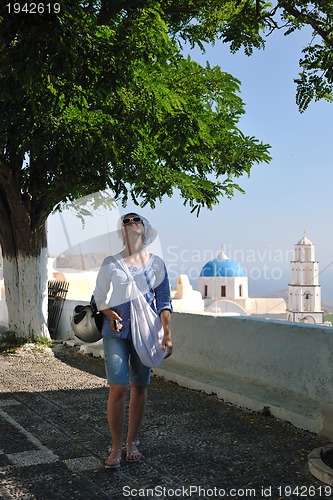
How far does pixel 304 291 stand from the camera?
7644 cm

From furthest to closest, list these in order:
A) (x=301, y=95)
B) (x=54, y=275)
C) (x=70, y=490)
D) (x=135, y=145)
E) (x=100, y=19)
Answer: (x=54, y=275) → (x=135, y=145) → (x=100, y=19) → (x=301, y=95) → (x=70, y=490)

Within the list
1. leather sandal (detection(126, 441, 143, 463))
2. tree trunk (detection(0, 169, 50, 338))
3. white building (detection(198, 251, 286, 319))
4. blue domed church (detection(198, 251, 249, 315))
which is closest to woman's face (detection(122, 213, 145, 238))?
leather sandal (detection(126, 441, 143, 463))

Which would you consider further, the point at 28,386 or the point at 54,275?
the point at 54,275

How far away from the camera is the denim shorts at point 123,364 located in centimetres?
480

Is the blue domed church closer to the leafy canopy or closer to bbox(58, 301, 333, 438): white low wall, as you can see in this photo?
the leafy canopy

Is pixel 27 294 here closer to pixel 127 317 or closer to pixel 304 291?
pixel 127 317

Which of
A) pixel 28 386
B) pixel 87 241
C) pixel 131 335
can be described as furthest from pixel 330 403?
pixel 87 241

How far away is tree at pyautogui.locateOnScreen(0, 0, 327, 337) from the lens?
265 inches

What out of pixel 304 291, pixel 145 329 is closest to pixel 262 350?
pixel 145 329

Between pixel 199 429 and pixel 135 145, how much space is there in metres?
6.41

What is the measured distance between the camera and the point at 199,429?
244 inches

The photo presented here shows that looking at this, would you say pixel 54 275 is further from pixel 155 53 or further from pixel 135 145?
pixel 155 53

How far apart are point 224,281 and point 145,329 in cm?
6858

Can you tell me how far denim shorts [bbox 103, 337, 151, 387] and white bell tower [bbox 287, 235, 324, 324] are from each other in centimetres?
6677
